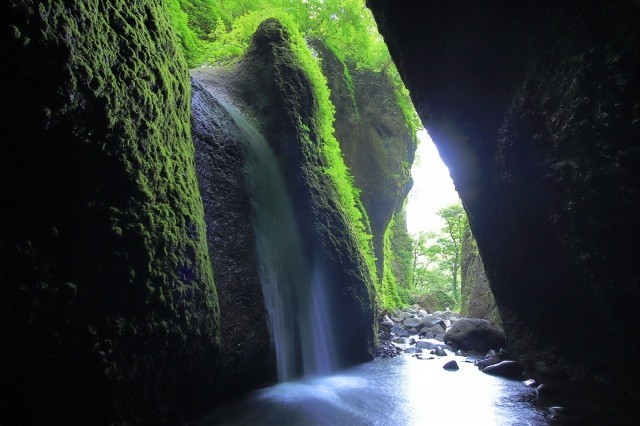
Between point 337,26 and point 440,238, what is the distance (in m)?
16.6

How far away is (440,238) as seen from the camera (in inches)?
952

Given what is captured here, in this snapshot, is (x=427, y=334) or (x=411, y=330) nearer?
(x=427, y=334)

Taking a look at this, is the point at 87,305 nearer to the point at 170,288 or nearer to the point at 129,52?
the point at 170,288

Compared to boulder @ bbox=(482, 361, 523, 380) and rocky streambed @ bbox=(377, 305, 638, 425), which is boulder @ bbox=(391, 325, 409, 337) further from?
boulder @ bbox=(482, 361, 523, 380)

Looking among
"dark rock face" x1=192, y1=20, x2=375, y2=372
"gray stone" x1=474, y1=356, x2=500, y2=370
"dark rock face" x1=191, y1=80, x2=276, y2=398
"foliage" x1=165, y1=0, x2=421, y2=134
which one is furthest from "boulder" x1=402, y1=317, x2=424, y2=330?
"foliage" x1=165, y1=0, x2=421, y2=134

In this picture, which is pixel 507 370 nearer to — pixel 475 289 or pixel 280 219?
pixel 280 219

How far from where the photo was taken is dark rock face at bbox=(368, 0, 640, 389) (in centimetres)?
298

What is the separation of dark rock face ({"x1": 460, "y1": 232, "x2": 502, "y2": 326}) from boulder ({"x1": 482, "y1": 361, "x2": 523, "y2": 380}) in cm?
289

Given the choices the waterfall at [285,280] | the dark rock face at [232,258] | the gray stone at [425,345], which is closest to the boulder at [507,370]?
the gray stone at [425,345]

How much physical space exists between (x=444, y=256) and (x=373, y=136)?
1503cm

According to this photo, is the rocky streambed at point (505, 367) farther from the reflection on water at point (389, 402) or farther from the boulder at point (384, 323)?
the reflection on water at point (389, 402)

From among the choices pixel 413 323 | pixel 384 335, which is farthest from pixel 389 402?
pixel 413 323

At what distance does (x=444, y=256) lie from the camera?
82.2 feet

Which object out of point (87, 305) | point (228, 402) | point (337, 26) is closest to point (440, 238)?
point (337, 26)
